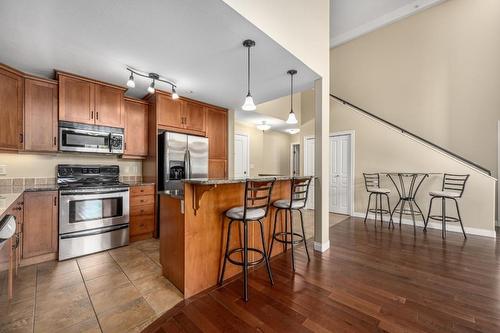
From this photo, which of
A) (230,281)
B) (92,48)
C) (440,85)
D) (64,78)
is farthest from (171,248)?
(440,85)

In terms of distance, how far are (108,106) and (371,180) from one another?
551cm

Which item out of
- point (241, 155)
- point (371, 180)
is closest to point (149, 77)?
point (241, 155)

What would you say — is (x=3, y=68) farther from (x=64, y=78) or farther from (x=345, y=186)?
(x=345, y=186)

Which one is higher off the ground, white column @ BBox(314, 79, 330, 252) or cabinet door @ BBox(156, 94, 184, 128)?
cabinet door @ BBox(156, 94, 184, 128)

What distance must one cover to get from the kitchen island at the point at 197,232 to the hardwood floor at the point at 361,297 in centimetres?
17

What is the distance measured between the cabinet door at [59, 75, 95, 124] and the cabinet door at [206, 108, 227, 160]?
1.97 metres

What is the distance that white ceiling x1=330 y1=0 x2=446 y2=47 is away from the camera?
4986 millimetres

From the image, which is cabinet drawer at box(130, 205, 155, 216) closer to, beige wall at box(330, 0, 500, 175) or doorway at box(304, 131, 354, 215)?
doorway at box(304, 131, 354, 215)

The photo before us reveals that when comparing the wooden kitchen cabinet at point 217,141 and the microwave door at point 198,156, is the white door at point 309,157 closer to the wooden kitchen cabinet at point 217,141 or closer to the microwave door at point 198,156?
the wooden kitchen cabinet at point 217,141

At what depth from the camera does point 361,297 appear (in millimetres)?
1929

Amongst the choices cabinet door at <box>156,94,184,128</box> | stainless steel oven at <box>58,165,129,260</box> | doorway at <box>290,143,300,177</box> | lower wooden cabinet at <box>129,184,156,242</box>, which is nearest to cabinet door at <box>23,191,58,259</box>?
stainless steel oven at <box>58,165,129,260</box>

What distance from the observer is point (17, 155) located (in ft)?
9.59

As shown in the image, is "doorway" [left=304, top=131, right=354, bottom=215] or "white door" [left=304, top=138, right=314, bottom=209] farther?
"white door" [left=304, top=138, right=314, bottom=209]

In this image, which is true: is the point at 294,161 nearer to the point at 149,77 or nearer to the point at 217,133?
the point at 217,133
